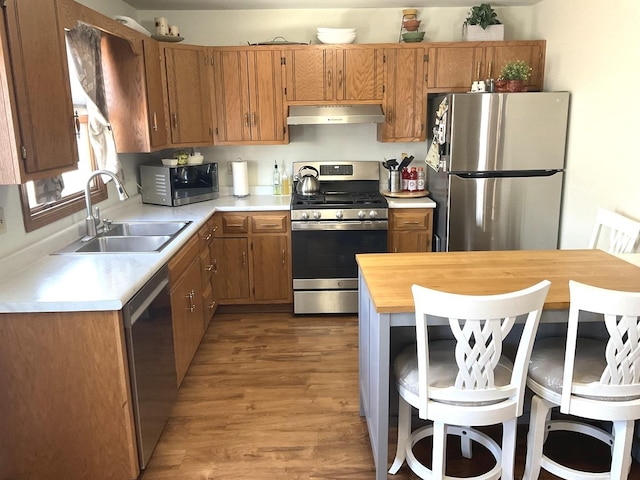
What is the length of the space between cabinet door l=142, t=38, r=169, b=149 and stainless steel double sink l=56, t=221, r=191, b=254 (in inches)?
24.2

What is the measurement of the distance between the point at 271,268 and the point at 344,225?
0.69 metres

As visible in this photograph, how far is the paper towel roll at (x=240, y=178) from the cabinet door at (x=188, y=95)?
322 millimetres

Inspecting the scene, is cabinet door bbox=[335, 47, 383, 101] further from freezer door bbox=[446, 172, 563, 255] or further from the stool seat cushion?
the stool seat cushion

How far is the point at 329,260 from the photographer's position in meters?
4.03

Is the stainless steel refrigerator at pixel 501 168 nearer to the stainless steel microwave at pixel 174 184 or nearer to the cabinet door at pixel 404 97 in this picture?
the cabinet door at pixel 404 97

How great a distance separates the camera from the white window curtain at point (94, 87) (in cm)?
282

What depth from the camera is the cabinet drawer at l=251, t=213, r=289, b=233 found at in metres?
4.05

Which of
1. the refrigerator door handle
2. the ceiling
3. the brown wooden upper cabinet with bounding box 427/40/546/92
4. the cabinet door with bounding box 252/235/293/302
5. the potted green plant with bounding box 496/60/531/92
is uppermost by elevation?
the ceiling

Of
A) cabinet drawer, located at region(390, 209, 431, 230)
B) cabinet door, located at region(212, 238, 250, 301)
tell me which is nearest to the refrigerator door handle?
cabinet drawer, located at region(390, 209, 431, 230)

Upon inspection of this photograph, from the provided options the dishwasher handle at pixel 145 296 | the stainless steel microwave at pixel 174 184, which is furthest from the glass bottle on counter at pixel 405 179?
the dishwasher handle at pixel 145 296

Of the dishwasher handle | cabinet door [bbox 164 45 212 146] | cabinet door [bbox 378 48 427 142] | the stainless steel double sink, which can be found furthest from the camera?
cabinet door [bbox 378 48 427 142]

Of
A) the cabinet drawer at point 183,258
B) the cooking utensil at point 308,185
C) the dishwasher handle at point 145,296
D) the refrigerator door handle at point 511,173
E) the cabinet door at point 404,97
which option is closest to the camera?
the dishwasher handle at point 145,296

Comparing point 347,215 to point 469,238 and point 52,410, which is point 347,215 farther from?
point 52,410

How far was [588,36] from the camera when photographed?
11.0 ft
